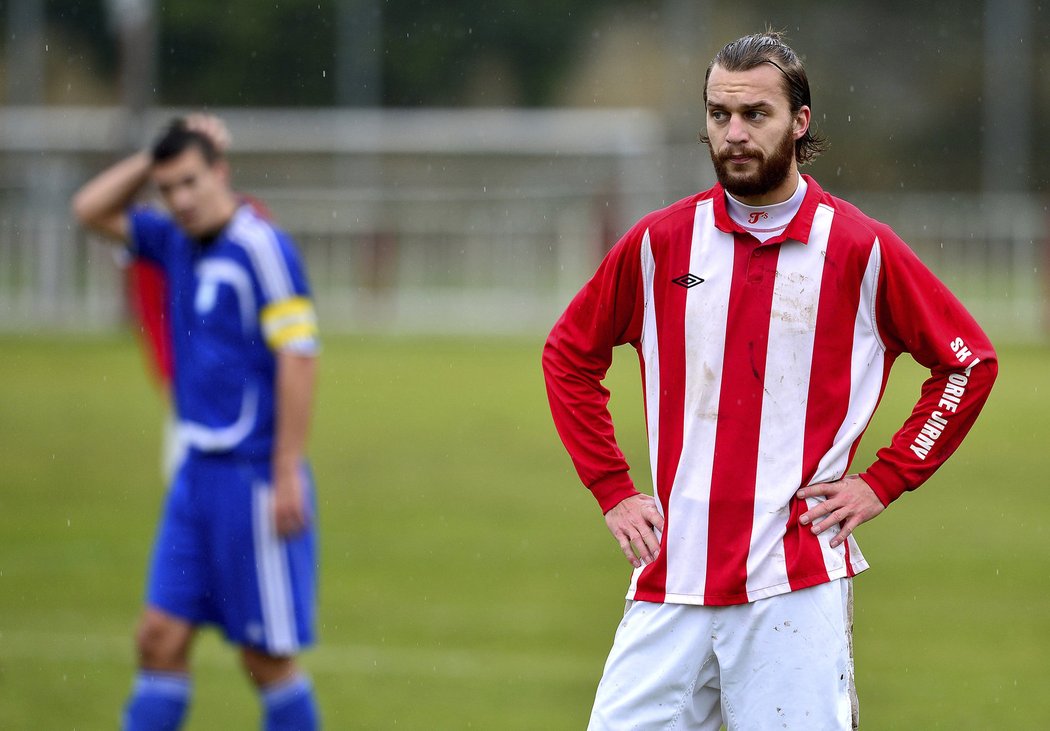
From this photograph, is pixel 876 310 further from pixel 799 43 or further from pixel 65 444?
pixel 799 43

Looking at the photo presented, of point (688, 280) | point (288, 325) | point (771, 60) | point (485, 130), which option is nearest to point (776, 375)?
point (688, 280)

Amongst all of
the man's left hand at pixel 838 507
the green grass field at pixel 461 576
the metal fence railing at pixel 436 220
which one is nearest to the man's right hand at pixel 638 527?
the man's left hand at pixel 838 507

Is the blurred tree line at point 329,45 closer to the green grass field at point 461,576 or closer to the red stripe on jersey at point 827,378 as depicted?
the green grass field at point 461,576

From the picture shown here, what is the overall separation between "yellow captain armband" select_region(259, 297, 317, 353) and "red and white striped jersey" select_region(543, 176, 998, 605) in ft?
5.87

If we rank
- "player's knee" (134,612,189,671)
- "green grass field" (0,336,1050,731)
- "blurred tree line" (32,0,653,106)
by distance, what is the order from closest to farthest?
"player's knee" (134,612,189,671) < "green grass field" (0,336,1050,731) < "blurred tree line" (32,0,653,106)

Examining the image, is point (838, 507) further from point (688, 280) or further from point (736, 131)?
point (736, 131)

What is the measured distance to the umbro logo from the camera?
392 centimetres

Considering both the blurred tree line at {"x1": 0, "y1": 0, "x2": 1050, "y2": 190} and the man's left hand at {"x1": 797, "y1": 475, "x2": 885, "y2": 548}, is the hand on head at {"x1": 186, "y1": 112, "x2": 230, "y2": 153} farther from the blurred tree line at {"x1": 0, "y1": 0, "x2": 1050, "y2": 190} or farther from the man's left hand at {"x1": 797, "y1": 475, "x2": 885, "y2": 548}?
the blurred tree line at {"x1": 0, "y1": 0, "x2": 1050, "y2": 190}

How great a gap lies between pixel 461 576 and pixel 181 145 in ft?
15.3

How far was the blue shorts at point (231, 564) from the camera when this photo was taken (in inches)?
216

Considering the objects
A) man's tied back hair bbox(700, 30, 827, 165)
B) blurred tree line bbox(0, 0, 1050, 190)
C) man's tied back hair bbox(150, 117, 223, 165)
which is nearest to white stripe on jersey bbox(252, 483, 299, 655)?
man's tied back hair bbox(150, 117, 223, 165)

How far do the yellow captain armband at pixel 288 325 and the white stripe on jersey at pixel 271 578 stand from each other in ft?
1.52

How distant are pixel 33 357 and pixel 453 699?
1856 cm

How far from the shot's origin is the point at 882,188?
42844mm
